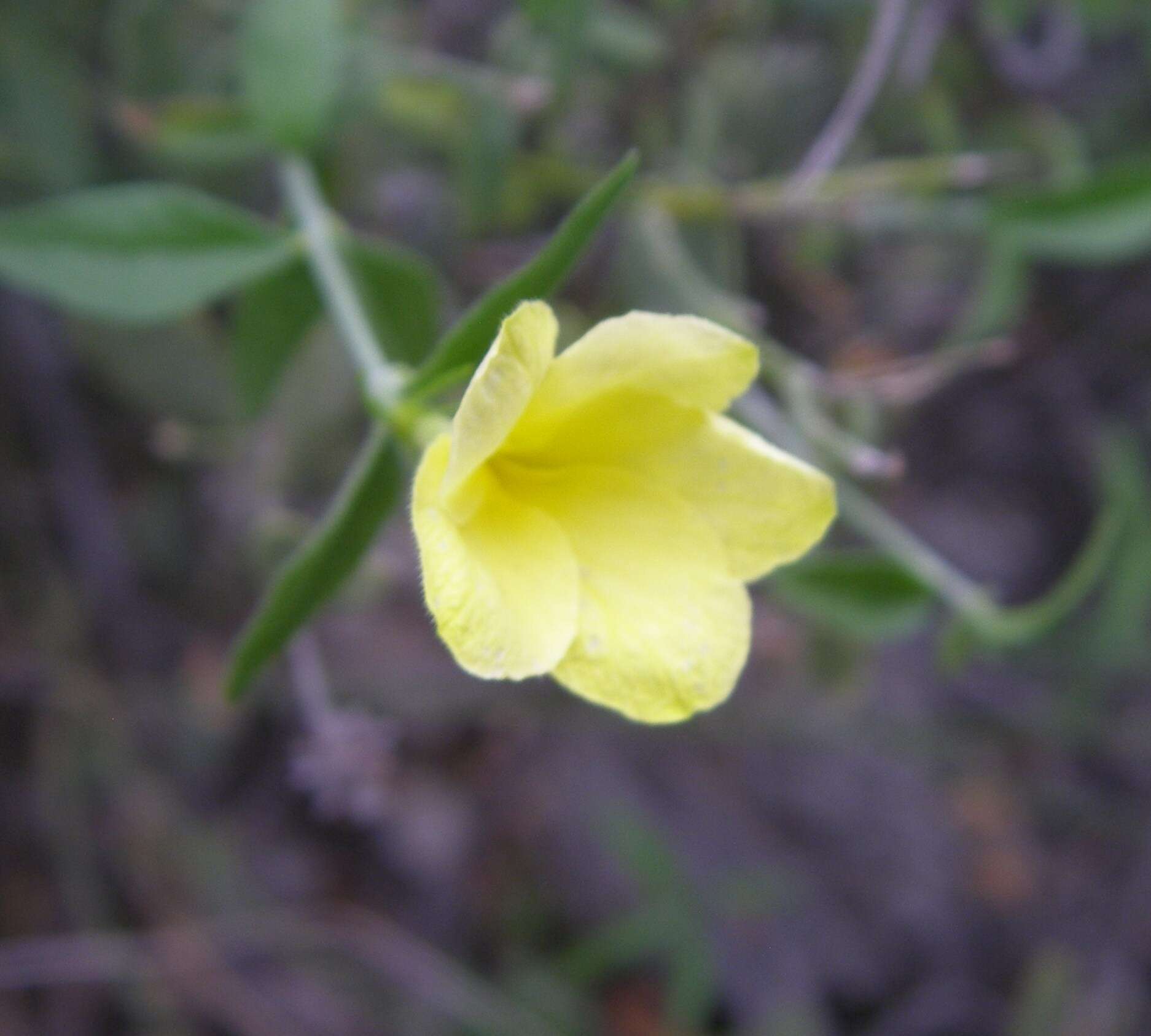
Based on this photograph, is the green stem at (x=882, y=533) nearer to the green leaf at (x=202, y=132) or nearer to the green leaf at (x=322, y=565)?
the green leaf at (x=322, y=565)

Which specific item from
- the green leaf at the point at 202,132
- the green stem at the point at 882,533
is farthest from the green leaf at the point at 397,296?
the green stem at the point at 882,533

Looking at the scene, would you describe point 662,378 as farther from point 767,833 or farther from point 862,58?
point 767,833

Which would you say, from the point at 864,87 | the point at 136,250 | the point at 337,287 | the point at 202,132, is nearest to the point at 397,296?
the point at 337,287

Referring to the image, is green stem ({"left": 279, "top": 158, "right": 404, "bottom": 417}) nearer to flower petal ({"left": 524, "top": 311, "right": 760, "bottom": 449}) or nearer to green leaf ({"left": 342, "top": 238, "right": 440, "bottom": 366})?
green leaf ({"left": 342, "top": 238, "right": 440, "bottom": 366})

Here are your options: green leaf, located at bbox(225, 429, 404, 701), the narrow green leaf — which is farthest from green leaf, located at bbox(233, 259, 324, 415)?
the narrow green leaf

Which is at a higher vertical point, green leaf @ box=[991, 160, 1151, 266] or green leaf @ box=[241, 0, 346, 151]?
green leaf @ box=[241, 0, 346, 151]

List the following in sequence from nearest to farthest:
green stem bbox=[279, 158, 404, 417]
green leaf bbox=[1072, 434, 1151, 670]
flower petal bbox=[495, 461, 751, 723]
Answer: flower petal bbox=[495, 461, 751, 723]
green stem bbox=[279, 158, 404, 417]
green leaf bbox=[1072, 434, 1151, 670]

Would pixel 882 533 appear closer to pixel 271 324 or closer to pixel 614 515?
pixel 614 515

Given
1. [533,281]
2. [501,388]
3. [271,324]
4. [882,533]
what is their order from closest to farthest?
[501,388] → [533,281] → [271,324] → [882,533]
